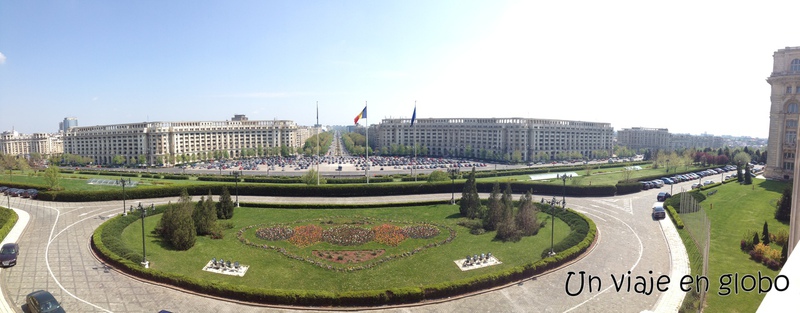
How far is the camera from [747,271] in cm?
2184

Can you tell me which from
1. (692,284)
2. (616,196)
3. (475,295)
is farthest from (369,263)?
(616,196)

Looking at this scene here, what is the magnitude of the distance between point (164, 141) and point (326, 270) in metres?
101

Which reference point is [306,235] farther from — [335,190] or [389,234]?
[335,190]

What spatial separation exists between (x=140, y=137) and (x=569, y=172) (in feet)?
339

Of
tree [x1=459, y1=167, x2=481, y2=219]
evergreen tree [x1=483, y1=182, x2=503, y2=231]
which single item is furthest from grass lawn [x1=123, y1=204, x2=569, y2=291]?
tree [x1=459, y1=167, x2=481, y2=219]

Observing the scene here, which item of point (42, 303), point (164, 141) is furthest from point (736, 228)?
point (164, 141)

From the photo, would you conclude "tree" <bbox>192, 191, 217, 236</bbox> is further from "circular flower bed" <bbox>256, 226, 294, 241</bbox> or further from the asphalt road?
the asphalt road

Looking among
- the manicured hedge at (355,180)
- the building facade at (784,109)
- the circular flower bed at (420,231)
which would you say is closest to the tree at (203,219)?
the circular flower bed at (420,231)

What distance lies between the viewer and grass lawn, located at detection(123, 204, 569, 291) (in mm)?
21111

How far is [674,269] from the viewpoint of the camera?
76.1ft

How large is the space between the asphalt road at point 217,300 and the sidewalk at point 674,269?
34 cm

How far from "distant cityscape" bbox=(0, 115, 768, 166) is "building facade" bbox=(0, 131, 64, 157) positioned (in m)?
0.24

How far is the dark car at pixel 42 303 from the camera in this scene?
55.0ft

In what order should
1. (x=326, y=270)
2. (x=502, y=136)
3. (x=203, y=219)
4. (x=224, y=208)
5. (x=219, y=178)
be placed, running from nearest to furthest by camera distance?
(x=326, y=270), (x=203, y=219), (x=224, y=208), (x=219, y=178), (x=502, y=136)
